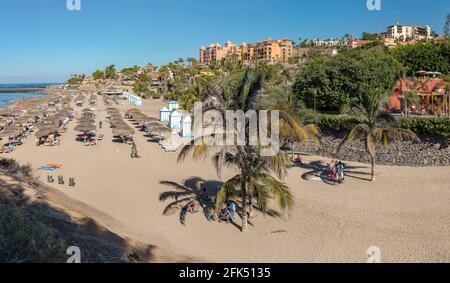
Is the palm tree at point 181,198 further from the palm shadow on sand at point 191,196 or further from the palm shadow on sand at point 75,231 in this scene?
the palm shadow on sand at point 75,231

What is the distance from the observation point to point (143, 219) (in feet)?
38.7

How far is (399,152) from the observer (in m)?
18.9

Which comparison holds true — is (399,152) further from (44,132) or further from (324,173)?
(44,132)

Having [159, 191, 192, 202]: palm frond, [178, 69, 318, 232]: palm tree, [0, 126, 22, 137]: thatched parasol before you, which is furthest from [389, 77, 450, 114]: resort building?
[0, 126, 22, 137]: thatched parasol

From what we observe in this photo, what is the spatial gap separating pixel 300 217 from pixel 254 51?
399 feet

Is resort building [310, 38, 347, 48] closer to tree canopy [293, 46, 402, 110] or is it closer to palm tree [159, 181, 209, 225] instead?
tree canopy [293, 46, 402, 110]

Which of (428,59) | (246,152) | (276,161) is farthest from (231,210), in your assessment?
(428,59)

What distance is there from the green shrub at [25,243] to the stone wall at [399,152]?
17.3m

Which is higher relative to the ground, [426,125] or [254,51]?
[254,51]

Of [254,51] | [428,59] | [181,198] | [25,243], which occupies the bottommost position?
[181,198]

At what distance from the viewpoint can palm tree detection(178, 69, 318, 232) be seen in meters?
10.2

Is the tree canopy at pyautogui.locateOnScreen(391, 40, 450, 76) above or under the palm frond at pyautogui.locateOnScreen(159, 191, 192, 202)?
above

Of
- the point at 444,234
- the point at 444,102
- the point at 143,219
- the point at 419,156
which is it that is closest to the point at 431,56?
the point at 444,102

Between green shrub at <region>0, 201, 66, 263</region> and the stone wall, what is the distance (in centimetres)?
1727
